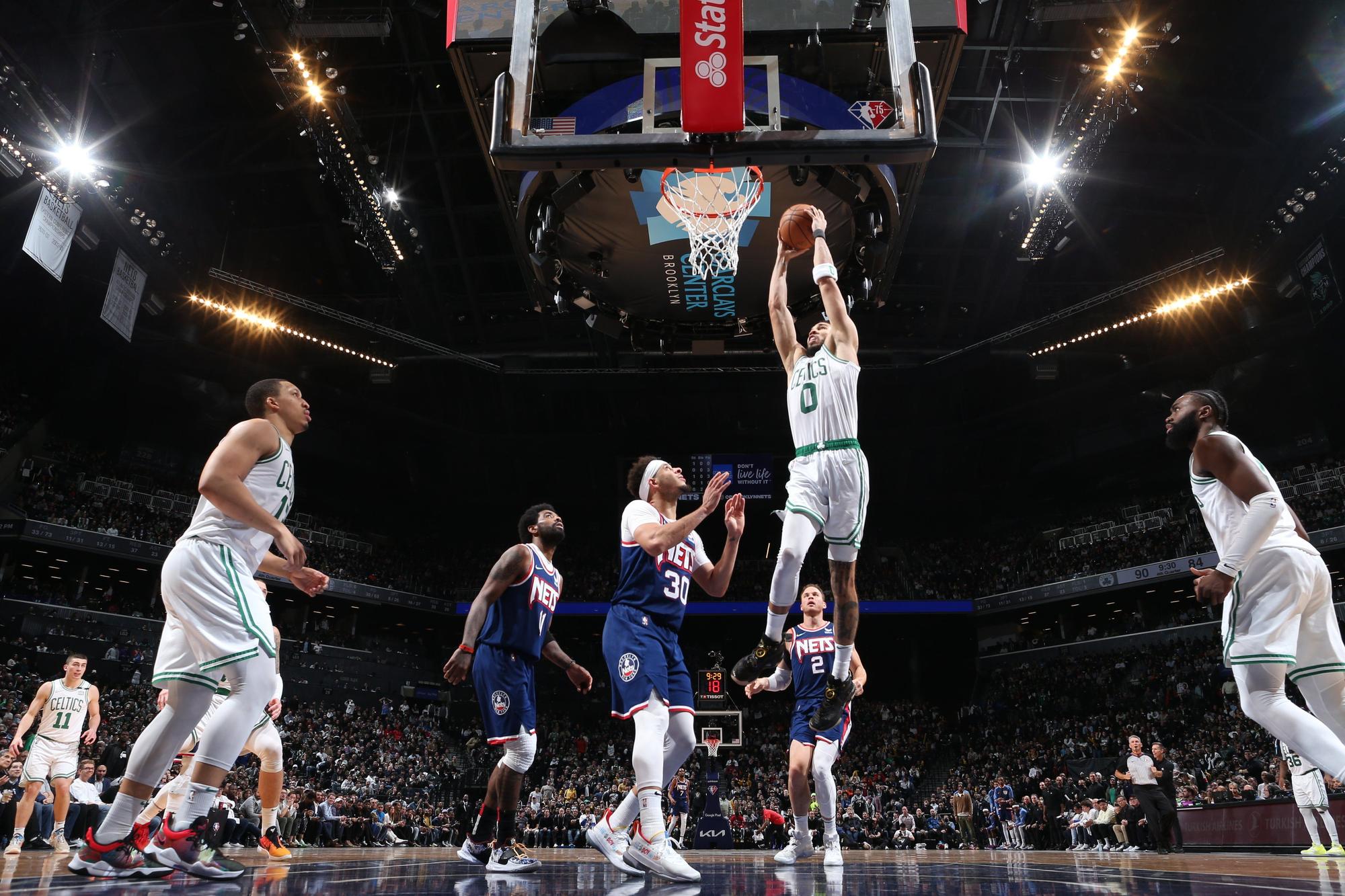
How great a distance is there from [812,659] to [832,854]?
69.9 inches

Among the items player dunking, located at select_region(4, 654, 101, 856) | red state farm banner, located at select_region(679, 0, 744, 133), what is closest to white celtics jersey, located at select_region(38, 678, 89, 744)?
player dunking, located at select_region(4, 654, 101, 856)

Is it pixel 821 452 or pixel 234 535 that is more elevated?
pixel 821 452

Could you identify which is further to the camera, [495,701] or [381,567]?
[381,567]

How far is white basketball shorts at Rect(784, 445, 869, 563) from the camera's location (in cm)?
488

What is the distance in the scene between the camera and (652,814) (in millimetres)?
4336

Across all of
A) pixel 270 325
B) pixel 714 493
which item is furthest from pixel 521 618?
pixel 270 325

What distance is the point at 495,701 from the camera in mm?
5246

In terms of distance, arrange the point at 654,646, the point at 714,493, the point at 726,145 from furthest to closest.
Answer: the point at 726,145, the point at 654,646, the point at 714,493

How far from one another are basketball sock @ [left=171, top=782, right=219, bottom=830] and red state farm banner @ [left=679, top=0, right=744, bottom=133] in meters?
4.53

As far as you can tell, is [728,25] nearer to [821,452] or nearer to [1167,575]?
[821,452]

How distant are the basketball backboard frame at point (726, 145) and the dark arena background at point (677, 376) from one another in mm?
31

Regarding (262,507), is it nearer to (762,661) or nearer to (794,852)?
(762,661)

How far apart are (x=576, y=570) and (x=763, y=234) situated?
2384 centimetres

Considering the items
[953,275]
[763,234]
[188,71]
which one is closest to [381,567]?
[188,71]
